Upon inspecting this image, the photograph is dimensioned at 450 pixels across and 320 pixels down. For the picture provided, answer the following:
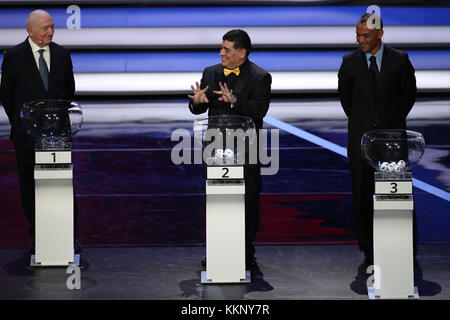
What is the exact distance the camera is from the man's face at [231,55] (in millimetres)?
4438

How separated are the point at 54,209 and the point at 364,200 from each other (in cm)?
168

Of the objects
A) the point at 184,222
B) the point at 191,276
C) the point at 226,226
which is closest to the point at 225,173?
the point at 226,226

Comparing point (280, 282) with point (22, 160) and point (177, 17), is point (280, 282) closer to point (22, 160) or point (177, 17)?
point (22, 160)

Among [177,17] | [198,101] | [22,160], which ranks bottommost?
[22,160]

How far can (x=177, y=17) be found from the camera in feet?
33.9

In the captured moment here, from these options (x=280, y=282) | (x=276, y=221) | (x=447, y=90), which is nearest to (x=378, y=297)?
(x=280, y=282)

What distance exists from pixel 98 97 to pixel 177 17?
141cm

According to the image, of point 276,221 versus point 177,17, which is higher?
point 177,17

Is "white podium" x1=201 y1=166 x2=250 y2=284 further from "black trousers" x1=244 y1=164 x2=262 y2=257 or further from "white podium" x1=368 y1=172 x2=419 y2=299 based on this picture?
"white podium" x1=368 y1=172 x2=419 y2=299

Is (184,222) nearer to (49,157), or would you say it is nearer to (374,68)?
(49,157)

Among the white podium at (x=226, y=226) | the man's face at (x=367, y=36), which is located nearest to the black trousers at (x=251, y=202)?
the white podium at (x=226, y=226)

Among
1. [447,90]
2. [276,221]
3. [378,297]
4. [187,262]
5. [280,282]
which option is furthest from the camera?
[447,90]

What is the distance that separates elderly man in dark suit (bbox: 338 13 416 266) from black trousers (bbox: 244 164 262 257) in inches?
21.9

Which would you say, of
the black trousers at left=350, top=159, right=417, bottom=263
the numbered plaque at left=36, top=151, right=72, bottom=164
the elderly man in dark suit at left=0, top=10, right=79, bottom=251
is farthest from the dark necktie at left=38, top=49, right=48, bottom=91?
the black trousers at left=350, top=159, right=417, bottom=263
